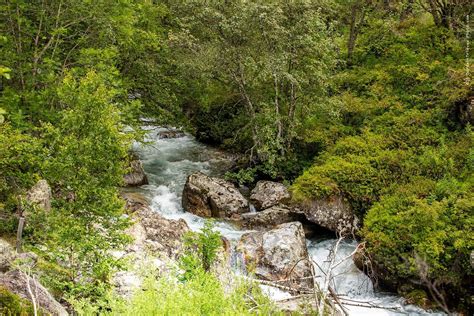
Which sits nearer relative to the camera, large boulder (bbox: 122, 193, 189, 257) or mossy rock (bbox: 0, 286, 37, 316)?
mossy rock (bbox: 0, 286, 37, 316)

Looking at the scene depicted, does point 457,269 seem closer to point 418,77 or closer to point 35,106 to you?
point 418,77

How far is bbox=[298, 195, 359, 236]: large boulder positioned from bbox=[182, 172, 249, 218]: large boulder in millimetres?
2472

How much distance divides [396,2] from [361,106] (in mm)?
7943

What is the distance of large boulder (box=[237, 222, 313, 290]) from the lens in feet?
38.3

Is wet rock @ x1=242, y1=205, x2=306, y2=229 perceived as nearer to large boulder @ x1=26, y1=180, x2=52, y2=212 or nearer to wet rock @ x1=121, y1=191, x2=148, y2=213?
wet rock @ x1=121, y1=191, x2=148, y2=213

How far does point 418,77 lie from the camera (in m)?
17.7

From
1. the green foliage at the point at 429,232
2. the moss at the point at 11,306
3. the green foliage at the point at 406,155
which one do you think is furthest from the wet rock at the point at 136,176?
the moss at the point at 11,306

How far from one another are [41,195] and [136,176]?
767cm

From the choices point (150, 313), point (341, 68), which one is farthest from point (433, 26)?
point (150, 313)

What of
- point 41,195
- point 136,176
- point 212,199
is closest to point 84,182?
point 41,195

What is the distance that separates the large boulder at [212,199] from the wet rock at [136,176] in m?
2.33

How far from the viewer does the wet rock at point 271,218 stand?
47.8 ft

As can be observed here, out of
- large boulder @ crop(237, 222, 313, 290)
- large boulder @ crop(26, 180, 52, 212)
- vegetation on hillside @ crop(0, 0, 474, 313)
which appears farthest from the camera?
large boulder @ crop(237, 222, 313, 290)

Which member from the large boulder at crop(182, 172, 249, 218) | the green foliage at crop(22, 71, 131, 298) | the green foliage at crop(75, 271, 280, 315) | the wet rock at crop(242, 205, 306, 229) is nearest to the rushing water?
the large boulder at crop(182, 172, 249, 218)
